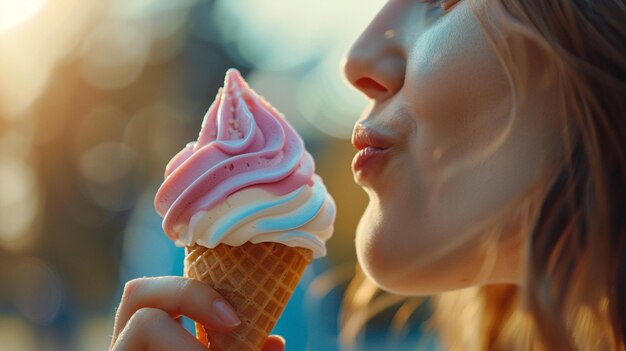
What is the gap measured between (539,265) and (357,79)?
0.56m

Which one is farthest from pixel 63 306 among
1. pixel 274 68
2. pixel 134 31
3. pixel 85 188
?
pixel 274 68

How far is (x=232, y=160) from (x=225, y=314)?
1.28ft

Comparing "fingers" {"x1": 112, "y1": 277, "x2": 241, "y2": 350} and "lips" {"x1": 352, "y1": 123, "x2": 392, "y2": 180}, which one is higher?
"lips" {"x1": 352, "y1": 123, "x2": 392, "y2": 180}

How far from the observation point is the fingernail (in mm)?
1665

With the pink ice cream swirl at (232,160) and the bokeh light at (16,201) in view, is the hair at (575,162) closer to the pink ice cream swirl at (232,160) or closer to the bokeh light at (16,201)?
the pink ice cream swirl at (232,160)

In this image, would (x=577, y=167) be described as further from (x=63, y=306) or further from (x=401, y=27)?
(x=63, y=306)

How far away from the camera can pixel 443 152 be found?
1.52 meters

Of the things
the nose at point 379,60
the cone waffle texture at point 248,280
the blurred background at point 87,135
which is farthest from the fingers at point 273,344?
the blurred background at point 87,135

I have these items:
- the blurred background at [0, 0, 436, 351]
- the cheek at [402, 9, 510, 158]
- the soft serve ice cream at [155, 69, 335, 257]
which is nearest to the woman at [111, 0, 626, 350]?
the cheek at [402, 9, 510, 158]

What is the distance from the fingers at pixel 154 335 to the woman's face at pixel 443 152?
42cm

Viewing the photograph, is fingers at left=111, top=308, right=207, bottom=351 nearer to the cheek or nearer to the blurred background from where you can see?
the cheek

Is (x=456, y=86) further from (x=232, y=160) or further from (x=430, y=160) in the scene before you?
(x=232, y=160)

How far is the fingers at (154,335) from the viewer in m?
1.60

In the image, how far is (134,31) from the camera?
13.6 metres
